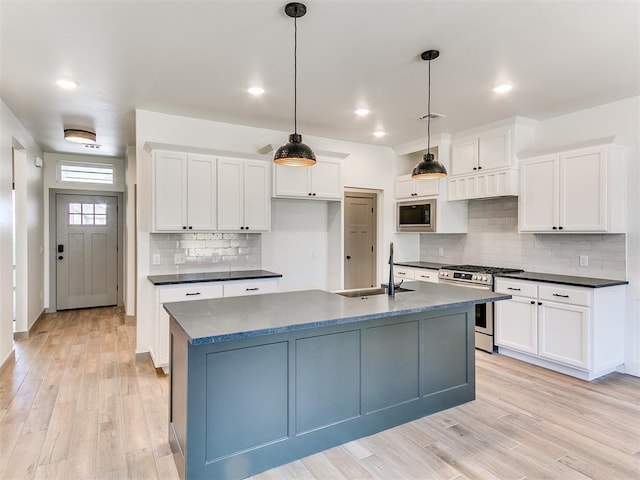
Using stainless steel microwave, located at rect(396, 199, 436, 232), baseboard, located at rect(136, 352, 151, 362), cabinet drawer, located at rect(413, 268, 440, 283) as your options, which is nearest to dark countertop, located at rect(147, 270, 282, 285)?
baseboard, located at rect(136, 352, 151, 362)

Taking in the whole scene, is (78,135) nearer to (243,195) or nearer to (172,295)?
(243,195)

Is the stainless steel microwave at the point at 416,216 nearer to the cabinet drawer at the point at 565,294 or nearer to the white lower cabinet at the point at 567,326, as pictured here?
the white lower cabinet at the point at 567,326

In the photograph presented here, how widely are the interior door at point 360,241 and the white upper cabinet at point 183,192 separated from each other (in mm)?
2177

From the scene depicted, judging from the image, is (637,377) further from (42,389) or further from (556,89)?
(42,389)

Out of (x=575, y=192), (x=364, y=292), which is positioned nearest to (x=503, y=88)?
(x=575, y=192)

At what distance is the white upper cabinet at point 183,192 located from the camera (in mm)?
3928

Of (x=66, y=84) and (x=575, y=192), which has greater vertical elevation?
(x=66, y=84)

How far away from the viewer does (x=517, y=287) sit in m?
4.10

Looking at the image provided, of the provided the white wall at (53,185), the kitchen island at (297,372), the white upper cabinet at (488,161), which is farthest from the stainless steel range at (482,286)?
the white wall at (53,185)

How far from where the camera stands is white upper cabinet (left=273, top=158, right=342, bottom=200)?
179 inches

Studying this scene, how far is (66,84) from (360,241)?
396 cm

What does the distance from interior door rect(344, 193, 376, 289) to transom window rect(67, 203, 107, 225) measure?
448 centimetres

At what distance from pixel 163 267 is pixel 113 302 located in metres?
3.57

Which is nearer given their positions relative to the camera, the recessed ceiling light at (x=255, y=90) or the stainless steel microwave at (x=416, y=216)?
the recessed ceiling light at (x=255, y=90)
